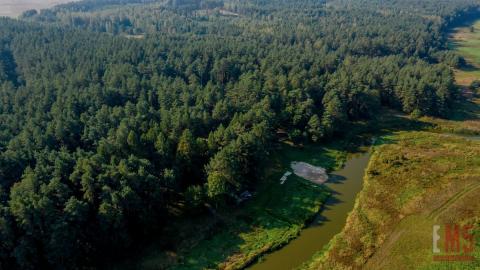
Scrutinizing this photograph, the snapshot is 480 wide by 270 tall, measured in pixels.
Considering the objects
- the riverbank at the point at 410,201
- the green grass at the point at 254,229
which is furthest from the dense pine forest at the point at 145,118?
the riverbank at the point at 410,201

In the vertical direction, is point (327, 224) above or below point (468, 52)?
below

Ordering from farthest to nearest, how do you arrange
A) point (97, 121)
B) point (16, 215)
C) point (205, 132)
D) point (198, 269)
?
point (205, 132) < point (97, 121) < point (198, 269) < point (16, 215)

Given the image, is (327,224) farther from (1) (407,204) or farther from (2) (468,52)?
(2) (468,52)

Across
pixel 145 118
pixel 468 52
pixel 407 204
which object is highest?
pixel 468 52

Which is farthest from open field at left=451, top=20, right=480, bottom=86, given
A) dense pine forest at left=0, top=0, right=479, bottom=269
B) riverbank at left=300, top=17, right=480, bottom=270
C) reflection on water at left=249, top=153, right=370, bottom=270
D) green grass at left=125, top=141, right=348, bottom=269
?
green grass at left=125, top=141, right=348, bottom=269

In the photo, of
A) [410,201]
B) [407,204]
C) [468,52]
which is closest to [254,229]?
[407,204]

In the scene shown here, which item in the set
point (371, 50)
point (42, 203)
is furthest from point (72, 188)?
point (371, 50)

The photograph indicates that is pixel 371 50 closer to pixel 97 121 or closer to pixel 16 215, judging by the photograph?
pixel 97 121

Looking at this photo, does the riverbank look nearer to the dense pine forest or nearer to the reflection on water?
the reflection on water
